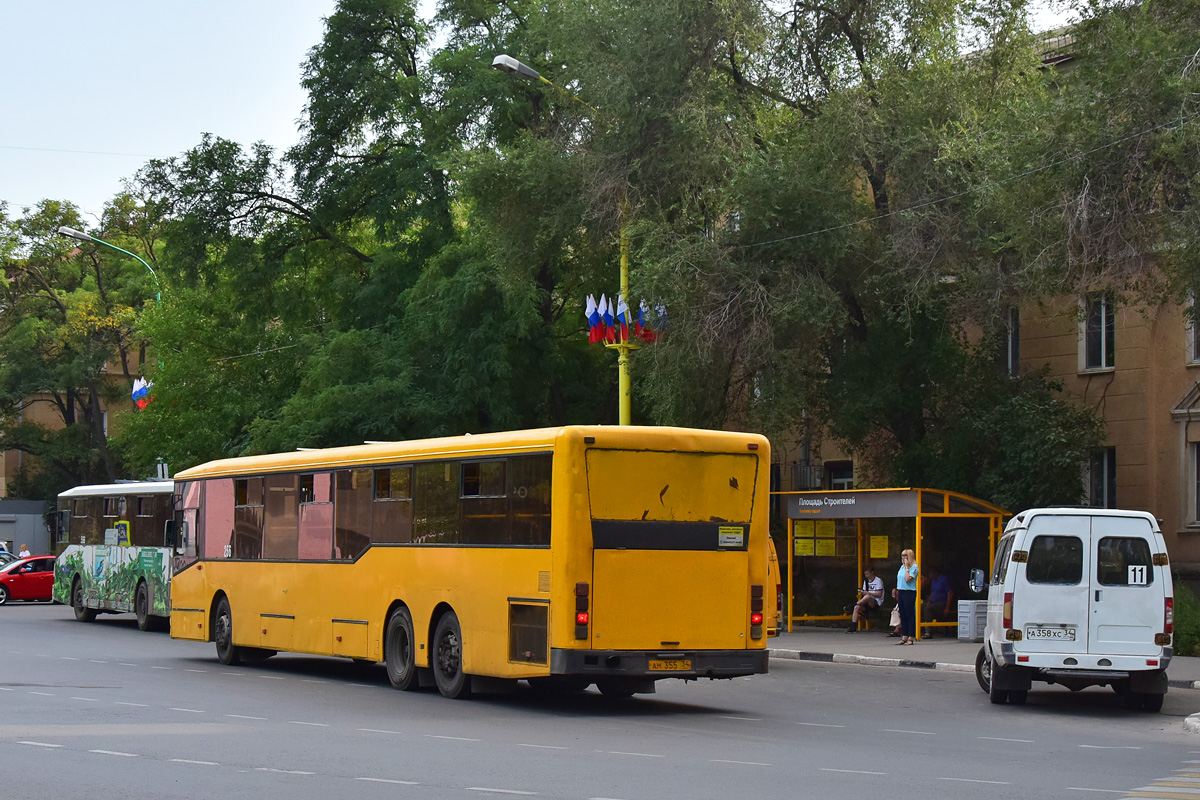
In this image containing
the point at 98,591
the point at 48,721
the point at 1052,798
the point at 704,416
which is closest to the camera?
the point at 1052,798

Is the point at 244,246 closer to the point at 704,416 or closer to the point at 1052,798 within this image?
the point at 704,416

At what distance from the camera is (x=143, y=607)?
32.2 meters

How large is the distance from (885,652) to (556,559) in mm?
11851

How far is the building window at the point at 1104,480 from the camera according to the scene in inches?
1347

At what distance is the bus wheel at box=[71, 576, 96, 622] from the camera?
116 feet

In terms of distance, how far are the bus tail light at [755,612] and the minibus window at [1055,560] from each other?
10.3ft

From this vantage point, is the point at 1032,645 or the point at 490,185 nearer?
the point at 1032,645

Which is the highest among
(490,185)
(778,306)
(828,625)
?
(490,185)

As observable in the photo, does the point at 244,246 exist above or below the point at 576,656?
above

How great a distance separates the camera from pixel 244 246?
43.9 meters

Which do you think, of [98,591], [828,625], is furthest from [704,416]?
[98,591]

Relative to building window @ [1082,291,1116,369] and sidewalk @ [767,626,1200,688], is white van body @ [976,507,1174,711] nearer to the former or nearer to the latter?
sidewalk @ [767,626,1200,688]

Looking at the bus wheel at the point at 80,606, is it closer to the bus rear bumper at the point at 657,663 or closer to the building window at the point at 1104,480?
the bus rear bumper at the point at 657,663

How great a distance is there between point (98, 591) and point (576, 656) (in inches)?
853
